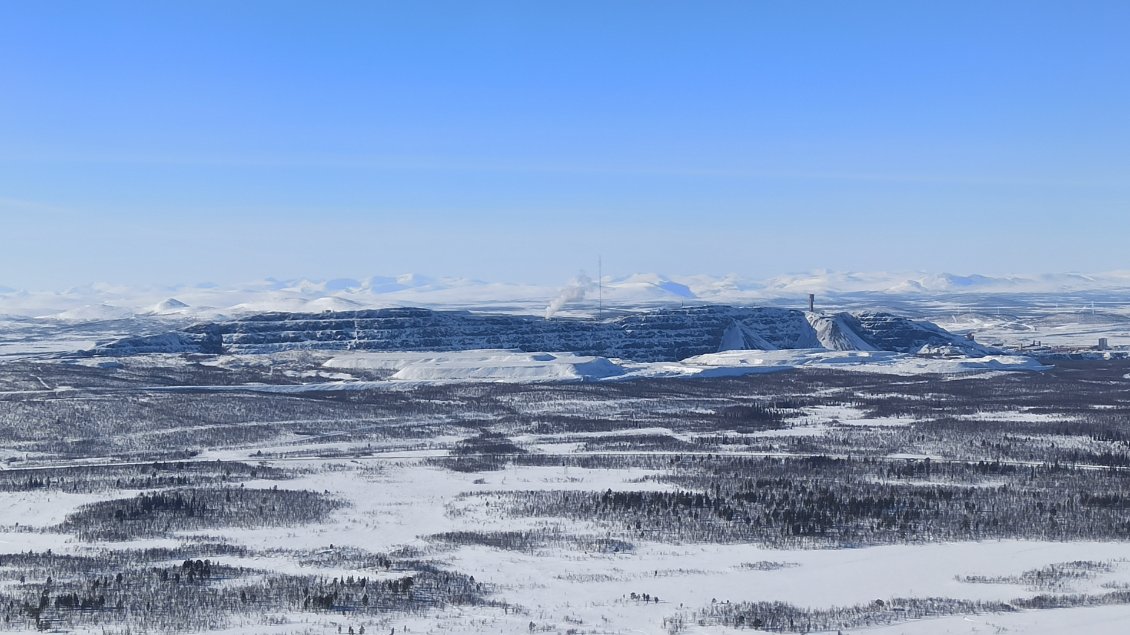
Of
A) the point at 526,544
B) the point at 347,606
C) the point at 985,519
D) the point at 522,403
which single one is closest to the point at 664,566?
the point at 526,544

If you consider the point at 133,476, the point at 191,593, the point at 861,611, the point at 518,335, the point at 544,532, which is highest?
the point at 518,335

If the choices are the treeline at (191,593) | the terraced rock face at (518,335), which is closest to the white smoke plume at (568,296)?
the terraced rock face at (518,335)

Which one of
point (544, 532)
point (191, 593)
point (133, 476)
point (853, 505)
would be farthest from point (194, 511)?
point (853, 505)

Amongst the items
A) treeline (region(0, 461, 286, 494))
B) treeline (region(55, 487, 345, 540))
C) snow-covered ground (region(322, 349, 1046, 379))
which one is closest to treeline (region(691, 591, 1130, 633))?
treeline (region(55, 487, 345, 540))

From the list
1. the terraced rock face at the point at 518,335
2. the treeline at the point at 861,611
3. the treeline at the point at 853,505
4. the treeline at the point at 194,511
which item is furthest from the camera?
the terraced rock face at the point at 518,335

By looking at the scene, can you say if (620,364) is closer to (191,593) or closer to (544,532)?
(544,532)

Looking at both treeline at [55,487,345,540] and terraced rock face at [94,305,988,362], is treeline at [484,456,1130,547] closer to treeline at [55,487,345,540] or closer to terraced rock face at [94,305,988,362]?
treeline at [55,487,345,540]

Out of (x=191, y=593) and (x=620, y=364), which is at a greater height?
(x=620, y=364)

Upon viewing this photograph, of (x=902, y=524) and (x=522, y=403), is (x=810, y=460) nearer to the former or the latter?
(x=902, y=524)

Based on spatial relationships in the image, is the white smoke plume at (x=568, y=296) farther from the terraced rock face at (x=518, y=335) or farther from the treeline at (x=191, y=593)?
the treeline at (x=191, y=593)
